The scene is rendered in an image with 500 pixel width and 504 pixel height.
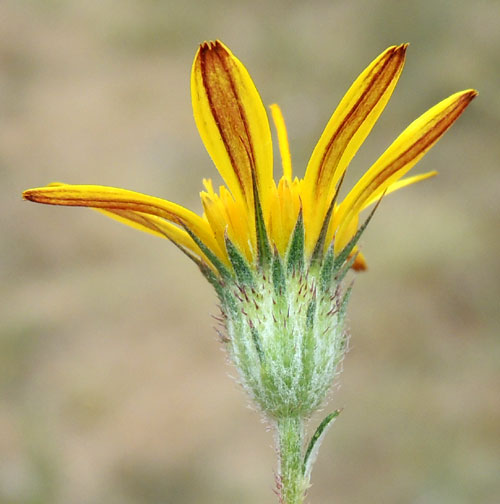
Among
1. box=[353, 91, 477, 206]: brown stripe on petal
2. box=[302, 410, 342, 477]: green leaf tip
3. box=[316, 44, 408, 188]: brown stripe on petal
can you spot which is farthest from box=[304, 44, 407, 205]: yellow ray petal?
box=[302, 410, 342, 477]: green leaf tip

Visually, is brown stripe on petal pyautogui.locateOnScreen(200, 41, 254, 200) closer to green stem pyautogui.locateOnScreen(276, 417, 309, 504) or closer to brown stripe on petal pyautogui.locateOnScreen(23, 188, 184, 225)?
brown stripe on petal pyautogui.locateOnScreen(23, 188, 184, 225)

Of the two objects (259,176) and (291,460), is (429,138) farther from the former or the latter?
(291,460)

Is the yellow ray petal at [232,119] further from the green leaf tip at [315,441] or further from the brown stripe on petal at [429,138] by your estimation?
the green leaf tip at [315,441]

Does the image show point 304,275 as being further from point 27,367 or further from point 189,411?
point 27,367

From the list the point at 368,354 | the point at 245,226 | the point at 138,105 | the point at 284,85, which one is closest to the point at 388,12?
the point at 284,85

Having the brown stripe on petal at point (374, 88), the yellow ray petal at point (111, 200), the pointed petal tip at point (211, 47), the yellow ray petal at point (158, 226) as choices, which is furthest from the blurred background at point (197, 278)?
the pointed petal tip at point (211, 47)

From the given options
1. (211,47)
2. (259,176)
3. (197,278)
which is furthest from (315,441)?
(197,278)
